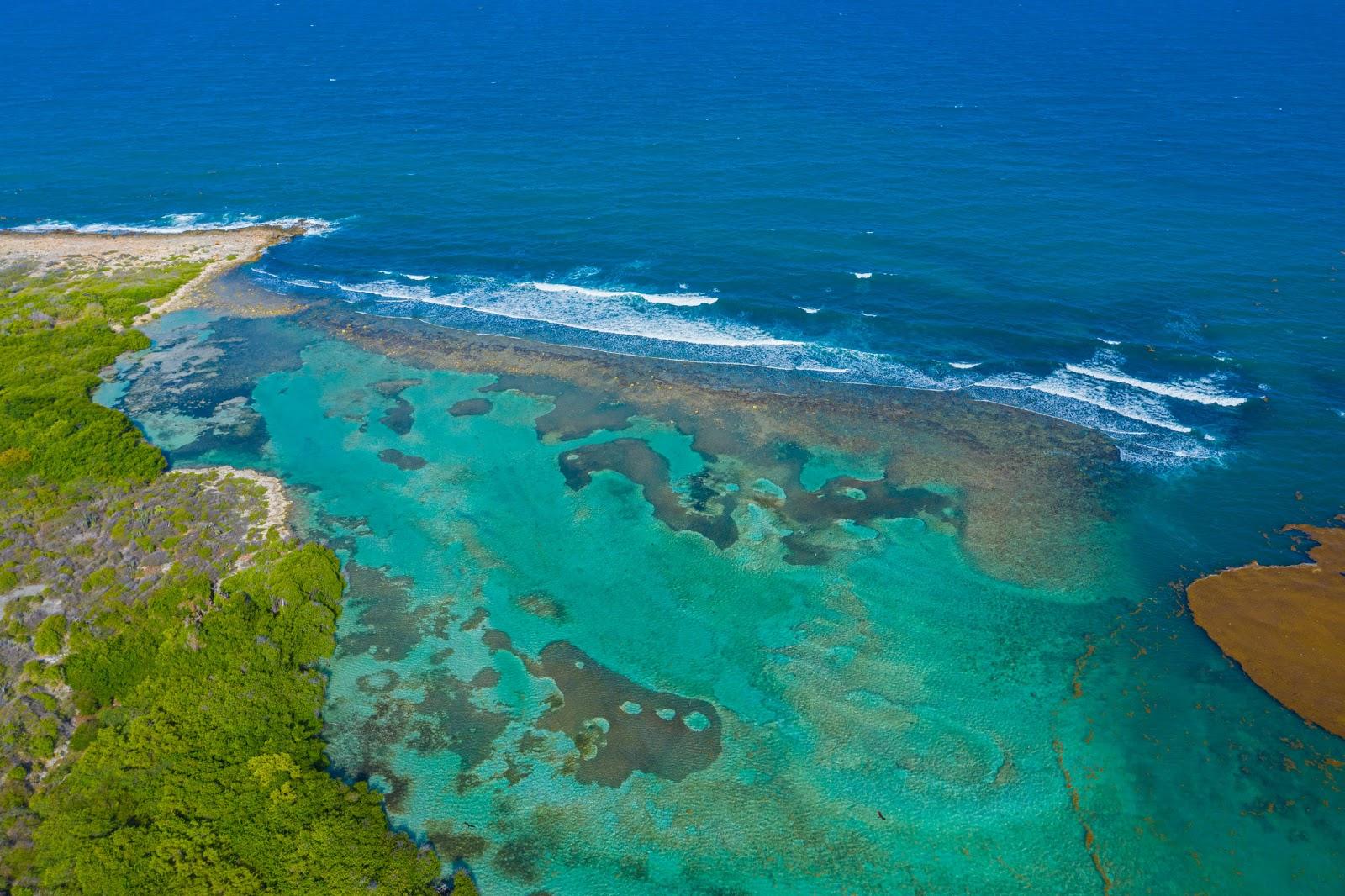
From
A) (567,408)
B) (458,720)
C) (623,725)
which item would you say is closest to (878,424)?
(567,408)

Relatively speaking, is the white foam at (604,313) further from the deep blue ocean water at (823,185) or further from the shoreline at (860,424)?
the shoreline at (860,424)

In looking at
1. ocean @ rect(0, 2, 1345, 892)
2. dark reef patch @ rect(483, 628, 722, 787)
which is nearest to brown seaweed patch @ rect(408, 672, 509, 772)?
ocean @ rect(0, 2, 1345, 892)

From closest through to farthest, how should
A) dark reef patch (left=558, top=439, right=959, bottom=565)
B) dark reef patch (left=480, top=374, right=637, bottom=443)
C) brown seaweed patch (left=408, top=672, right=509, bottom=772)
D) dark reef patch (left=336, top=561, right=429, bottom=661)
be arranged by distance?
1. brown seaweed patch (left=408, top=672, right=509, bottom=772)
2. dark reef patch (left=336, top=561, right=429, bottom=661)
3. dark reef patch (left=558, top=439, right=959, bottom=565)
4. dark reef patch (left=480, top=374, right=637, bottom=443)

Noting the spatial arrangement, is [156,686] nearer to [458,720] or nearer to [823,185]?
[458,720]

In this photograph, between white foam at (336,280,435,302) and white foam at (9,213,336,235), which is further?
white foam at (9,213,336,235)

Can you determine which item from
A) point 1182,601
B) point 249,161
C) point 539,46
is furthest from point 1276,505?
point 539,46

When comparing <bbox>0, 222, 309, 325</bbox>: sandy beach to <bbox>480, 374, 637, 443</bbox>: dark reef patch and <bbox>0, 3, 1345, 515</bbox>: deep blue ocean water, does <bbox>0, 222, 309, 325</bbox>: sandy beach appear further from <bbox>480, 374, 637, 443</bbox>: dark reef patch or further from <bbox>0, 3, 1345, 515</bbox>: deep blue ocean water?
<bbox>480, 374, 637, 443</bbox>: dark reef patch

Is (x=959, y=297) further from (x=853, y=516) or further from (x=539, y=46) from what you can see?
(x=539, y=46)
